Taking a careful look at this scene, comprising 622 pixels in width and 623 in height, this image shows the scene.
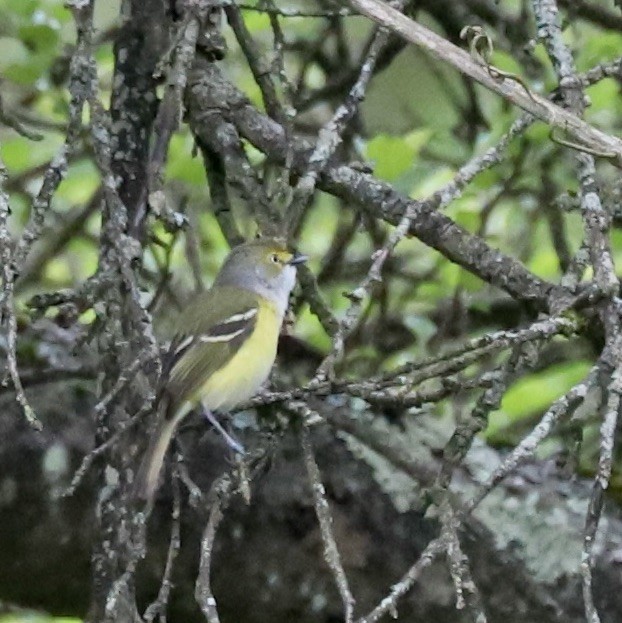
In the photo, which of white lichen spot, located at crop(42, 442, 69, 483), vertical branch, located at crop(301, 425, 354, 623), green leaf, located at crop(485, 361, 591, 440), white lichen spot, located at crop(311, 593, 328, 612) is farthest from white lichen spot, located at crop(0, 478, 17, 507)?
green leaf, located at crop(485, 361, 591, 440)

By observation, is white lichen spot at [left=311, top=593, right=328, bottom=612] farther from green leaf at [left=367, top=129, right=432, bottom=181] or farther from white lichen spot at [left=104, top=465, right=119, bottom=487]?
green leaf at [left=367, top=129, right=432, bottom=181]

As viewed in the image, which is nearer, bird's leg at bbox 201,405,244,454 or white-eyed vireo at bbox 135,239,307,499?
bird's leg at bbox 201,405,244,454

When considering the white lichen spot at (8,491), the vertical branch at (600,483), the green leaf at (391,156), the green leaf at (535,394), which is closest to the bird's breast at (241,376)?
the white lichen spot at (8,491)

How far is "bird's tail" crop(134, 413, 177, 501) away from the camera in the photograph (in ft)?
7.78

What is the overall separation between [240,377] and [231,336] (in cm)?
22

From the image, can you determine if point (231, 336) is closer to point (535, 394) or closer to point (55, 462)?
point (55, 462)

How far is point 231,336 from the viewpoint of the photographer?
10.0 ft

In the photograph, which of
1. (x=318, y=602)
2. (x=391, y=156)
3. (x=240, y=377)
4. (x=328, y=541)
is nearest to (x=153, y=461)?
(x=240, y=377)

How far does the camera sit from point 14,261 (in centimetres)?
181

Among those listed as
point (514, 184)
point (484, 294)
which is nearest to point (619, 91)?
point (514, 184)

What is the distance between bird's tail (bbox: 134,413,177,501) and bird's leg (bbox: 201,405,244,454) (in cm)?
12

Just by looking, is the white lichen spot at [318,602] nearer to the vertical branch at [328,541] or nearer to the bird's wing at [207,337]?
the bird's wing at [207,337]

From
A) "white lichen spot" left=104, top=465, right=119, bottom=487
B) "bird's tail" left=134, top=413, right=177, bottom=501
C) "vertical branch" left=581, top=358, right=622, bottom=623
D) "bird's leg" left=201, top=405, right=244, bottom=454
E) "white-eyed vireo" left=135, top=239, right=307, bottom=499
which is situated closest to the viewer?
"vertical branch" left=581, top=358, right=622, bottom=623

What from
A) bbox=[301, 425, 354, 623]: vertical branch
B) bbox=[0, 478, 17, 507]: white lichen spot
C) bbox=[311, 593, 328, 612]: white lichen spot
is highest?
bbox=[0, 478, 17, 507]: white lichen spot
